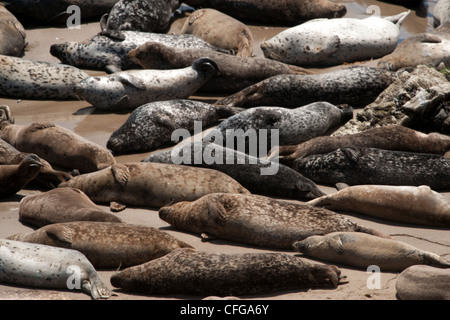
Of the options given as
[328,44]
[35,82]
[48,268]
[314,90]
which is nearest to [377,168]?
[314,90]

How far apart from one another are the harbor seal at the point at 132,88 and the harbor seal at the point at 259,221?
354 centimetres

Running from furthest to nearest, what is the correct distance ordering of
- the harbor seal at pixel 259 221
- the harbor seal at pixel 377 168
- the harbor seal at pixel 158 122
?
1. the harbor seal at pixel 158 122
2. the harbor seal at pixel 377 168
3. the harbor seal at pixel 259 221

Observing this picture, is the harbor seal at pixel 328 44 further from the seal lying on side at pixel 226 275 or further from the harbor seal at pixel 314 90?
the seal lying on side at pixel 226 275

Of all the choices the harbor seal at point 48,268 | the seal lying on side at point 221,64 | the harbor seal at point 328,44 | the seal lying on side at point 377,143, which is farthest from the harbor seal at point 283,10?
the harbor seal at point 48,268

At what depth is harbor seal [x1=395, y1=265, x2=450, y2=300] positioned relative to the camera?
14.8 feet

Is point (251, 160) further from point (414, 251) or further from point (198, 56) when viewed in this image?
point (198, 56)

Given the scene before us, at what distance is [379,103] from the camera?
8688 mm

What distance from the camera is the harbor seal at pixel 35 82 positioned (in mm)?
9852

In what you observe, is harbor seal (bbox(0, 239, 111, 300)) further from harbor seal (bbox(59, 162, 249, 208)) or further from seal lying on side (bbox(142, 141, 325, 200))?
seal lying on side (bbox(142, 141, 325, 200))

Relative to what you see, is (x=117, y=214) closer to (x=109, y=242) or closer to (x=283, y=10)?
(x=109, y=242)

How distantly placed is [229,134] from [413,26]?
584cm

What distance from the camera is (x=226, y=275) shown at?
489cm

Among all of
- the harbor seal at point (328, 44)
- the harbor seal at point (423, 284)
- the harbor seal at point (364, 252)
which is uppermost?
the harbor seal at point (328, 44)

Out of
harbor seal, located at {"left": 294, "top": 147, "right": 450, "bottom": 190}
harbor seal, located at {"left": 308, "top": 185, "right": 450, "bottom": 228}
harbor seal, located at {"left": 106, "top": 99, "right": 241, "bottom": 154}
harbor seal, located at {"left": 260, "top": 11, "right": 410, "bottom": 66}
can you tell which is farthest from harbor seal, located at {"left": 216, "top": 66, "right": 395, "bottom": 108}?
harbor seal, located at {"left": 308, "top": 185, "right": 450, "bottom": 228}
